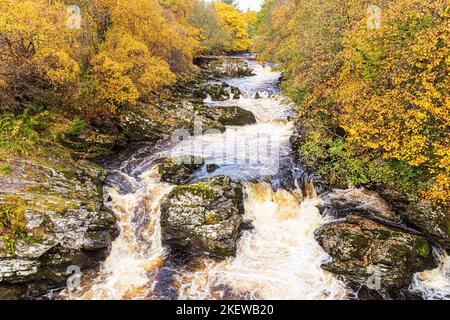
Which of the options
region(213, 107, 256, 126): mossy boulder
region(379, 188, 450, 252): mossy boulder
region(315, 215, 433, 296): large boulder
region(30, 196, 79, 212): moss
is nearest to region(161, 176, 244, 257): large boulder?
region(30, 196, 79, 212): moss

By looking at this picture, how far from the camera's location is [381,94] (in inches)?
480

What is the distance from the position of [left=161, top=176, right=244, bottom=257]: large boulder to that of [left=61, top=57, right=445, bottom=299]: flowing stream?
0.53m

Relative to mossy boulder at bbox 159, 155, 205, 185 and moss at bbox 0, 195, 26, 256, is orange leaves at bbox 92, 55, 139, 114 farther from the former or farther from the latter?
moss at bbox 0, 195, 26, 256

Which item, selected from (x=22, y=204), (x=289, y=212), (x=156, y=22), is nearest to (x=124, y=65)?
(x=156, y=22)

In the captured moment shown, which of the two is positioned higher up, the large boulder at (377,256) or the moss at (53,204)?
the moss at (53,204)

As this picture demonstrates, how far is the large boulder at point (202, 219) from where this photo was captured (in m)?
11.0

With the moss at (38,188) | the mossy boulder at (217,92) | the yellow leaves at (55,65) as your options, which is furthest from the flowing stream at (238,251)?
the mossy boulder at (217,92)

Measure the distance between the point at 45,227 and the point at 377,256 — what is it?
36.6 ft

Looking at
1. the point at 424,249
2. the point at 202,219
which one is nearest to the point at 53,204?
the point at 202,219

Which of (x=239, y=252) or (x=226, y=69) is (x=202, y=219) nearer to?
(x=239, y=252)

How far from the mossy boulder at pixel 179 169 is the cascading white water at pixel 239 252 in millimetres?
432

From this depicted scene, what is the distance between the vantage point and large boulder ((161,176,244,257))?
1095 centimetres

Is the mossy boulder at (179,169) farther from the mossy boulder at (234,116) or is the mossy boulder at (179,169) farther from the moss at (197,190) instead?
the mossy boulder at (234,116)
